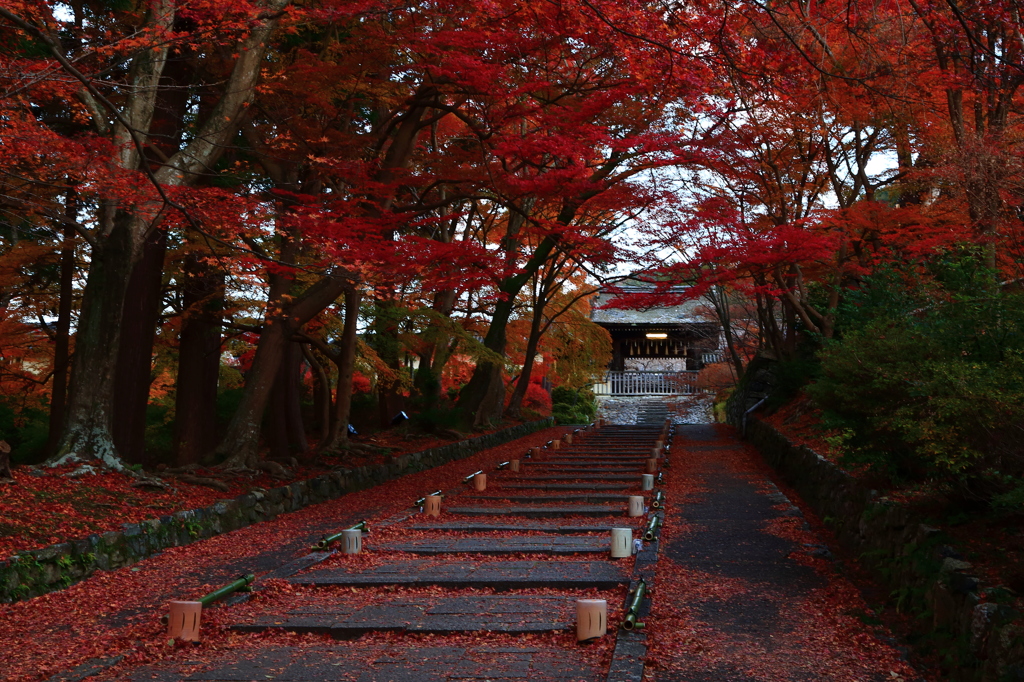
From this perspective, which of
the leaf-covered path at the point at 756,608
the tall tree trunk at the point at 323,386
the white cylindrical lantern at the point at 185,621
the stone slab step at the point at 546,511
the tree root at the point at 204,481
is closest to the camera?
the leaf-covered path at the point at 756,608

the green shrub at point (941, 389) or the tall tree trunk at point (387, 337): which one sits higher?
the tall tree trunk at point (387, 337)

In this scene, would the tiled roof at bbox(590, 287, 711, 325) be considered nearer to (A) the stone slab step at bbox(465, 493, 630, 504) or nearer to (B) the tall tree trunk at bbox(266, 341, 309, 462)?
(B) the tall tree trunk at bbox(266, 341, 309, 462)

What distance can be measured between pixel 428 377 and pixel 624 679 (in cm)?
1618

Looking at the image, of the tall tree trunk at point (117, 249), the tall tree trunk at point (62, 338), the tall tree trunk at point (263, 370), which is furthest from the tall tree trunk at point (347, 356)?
the tall tree trunk at point (62, 338)

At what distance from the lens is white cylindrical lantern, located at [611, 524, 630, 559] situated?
7.67 meters

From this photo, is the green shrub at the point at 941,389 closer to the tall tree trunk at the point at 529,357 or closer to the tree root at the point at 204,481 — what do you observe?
the tree root at the point at 204,481

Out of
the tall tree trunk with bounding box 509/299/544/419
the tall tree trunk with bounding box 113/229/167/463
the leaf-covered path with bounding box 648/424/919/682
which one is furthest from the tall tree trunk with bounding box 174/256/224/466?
the tall tree trunk with bounding box 509/299/544/419

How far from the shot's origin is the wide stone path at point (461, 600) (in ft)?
16.0

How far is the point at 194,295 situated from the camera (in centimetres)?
1466

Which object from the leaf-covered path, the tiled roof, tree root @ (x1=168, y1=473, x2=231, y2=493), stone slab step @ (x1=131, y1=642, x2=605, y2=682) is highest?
the tiled roof

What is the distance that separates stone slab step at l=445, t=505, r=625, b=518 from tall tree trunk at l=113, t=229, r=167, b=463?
4650 mm

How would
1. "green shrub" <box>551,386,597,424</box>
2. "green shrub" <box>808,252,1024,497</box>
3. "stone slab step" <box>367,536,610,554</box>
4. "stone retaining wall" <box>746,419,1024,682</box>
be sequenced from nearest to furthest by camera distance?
"stone retaining wall" <box>746,419,1024,682</box> → "green shrub" <box>808,252,1024,497</box> → "stone slab step" <box>367,536,610,554</box> → "green shrub" <box>551,386,597,424</box>

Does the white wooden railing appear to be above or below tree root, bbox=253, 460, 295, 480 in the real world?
above

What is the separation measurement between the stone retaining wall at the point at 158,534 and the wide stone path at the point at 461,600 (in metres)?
1.68
